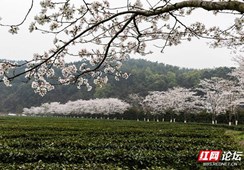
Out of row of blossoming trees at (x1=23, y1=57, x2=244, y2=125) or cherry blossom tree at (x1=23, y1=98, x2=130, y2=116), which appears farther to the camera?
cherry blossom tree at (x1=23, y1=98, x2=130, y2=116)

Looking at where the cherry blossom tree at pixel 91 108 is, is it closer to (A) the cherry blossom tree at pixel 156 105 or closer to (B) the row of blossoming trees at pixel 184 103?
(B) the row of blossoming trees at pixel 184 103

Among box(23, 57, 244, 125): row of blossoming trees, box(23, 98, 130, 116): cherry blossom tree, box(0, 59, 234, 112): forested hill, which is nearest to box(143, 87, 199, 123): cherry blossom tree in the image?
box(23, 57, 244, 125): row of blossoming trees

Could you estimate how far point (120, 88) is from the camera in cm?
10894

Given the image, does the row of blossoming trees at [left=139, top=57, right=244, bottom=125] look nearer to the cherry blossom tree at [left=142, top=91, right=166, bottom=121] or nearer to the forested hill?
the cherry blossom tree at [left=142, top=91, right=166, bottom=121]

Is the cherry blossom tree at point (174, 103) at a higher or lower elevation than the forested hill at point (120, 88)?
lower

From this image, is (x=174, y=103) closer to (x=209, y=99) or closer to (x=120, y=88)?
(x=209, y=99)

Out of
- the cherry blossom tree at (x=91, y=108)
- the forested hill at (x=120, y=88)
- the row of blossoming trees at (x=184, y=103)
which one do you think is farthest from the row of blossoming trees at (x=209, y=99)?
the forested hill at (x=120, y=88)

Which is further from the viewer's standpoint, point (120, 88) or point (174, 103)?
point (120, 88)

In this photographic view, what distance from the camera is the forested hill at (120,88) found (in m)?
99.4

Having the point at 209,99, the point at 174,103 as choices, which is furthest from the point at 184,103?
the point at 209,99

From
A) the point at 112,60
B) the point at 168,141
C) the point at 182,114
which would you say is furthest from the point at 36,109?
the point at 112,60

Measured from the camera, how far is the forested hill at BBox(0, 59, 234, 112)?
99.4m

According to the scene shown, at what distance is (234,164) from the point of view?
34.2ft

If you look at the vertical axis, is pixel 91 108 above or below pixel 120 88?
below
